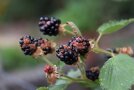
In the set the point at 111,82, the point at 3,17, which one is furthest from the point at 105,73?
the point at 3,17

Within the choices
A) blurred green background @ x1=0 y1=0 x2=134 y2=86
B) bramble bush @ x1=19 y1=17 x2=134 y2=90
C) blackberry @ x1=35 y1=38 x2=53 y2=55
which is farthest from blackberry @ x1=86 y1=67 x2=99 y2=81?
blurred green background @ x1=0 y1=0 x2=134 y2=86

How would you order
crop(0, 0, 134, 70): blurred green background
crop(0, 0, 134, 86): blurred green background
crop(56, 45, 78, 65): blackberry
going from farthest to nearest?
crop(0, 0, 134, 70): blurred green background
crop(0, 0, 134, 86): blurred green background
crop(56, 45, 78, 65): blackberry

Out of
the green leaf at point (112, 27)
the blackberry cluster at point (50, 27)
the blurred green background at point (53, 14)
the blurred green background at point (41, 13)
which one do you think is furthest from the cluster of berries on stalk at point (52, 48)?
the blurred green background at point (41, 13)

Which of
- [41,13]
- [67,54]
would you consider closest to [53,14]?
[41,13]

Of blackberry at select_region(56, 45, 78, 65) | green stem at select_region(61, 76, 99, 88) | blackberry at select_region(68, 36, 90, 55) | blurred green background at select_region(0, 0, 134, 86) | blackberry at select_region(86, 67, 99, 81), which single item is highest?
blurred green background at select_region(0, 0, 134, 86)

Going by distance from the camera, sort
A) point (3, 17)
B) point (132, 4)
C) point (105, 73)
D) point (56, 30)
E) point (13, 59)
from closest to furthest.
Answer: point (105, 73), point (56, 30), point (13, 59), point (132, 4), point (3, 17)

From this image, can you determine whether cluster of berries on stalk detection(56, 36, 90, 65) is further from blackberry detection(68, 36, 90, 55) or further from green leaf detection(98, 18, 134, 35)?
green leaf detection(98, 18, 134, 35)

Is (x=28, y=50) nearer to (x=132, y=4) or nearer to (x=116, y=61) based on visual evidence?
(x=116, y=61)

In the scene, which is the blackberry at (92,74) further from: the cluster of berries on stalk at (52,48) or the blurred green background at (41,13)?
the blurred green background at (41,13)

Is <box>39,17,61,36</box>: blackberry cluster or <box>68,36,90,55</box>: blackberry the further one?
<box>39,17,61,36</box>: blackberry cluster
